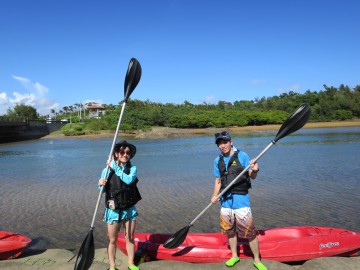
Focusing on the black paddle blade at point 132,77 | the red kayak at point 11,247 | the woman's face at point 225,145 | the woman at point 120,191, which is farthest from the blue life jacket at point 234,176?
the red kayak at point 11,247

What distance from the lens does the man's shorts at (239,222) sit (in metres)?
4.30

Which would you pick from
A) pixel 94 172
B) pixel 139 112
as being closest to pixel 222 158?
pixel 94 172

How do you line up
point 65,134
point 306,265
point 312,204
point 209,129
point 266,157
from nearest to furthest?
point 306,265 < point 312,204 < point 266,157 < point 65,134 < point 209,129

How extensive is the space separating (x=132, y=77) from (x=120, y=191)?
1.82 metres

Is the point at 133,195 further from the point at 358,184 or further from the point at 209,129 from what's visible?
the point at 209,129

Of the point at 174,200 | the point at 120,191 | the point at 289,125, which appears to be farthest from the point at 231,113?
the point at 120,191

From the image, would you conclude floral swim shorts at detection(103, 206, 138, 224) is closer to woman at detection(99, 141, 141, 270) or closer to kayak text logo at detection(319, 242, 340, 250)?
woman at detection(99, 141, 141, 270)

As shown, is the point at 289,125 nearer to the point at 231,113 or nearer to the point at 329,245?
the point at 329,245

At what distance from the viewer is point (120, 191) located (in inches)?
167

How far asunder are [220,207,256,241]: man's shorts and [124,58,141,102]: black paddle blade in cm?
225

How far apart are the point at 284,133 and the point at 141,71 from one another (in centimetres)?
234

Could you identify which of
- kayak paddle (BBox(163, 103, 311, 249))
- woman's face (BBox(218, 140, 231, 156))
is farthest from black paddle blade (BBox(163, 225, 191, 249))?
woman's face (BBox(218, 140, 231, 156))

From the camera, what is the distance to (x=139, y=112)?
69250 mm

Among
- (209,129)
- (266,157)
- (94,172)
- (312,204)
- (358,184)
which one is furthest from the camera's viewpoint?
(209,129)
